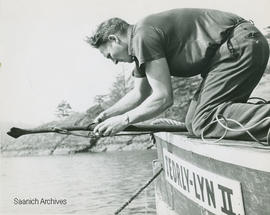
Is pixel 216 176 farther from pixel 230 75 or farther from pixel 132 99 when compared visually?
pixel 132 99

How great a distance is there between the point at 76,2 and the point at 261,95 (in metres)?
0.93

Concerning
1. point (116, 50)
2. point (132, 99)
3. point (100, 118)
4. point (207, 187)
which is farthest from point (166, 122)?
point (207, 187)

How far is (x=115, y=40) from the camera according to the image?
4.70 feet

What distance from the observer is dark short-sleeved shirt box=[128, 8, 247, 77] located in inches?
50.4

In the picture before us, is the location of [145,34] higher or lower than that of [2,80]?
higher

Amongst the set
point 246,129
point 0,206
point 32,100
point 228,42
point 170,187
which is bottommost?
point 0,206

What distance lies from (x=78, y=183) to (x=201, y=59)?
914 mm

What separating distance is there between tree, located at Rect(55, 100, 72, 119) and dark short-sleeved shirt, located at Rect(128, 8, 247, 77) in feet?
1.95

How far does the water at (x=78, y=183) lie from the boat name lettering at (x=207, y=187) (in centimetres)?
46

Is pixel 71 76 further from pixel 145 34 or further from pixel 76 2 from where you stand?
pixel 145 34

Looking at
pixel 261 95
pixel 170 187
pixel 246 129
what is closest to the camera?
pixel 246 129

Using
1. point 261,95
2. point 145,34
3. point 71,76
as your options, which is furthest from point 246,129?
point 71,76

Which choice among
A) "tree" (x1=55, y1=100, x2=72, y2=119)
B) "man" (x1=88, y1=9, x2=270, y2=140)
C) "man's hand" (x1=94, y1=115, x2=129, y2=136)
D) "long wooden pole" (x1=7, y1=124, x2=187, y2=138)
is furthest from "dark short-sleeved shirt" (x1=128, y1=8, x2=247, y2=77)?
"tree" (x1=55, y1=100, x2=72, y2=119)

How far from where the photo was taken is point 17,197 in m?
1.83
